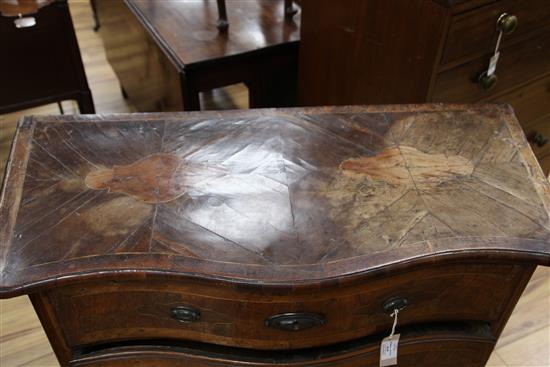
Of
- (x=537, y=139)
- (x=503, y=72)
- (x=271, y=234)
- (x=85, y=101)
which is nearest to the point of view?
(x=271, y=234)

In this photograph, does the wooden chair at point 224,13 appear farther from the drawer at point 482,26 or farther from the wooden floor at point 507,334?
the wooden floor at point 507,334

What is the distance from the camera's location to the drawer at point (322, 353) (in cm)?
91

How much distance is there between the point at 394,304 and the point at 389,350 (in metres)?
0.11

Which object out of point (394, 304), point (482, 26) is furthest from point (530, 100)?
point (394, 304)

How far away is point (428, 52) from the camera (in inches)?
43.7

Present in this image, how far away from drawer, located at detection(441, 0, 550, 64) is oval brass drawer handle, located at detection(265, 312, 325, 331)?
594 millimetres

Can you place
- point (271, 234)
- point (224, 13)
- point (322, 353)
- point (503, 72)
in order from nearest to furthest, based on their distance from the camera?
point (271, 234) < point (322, 353) < point (503, 72) < point (224, 13)

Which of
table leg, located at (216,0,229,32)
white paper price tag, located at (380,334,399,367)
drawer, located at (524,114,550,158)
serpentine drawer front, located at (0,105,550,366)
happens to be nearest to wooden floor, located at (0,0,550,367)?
drawer, located at (524,114,550,158)

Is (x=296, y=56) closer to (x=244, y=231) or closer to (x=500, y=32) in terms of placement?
(x=500, y=32)

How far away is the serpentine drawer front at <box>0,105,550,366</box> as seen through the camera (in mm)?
795

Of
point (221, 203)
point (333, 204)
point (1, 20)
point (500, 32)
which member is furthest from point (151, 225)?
point (1, 20)

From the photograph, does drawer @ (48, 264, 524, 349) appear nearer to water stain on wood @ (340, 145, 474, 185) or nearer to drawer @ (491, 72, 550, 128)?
water stain on wood @ (340, 145, 474, 185)

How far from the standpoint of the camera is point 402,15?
1134 millimetres

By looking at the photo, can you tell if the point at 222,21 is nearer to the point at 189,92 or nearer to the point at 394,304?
the point at 189,92
